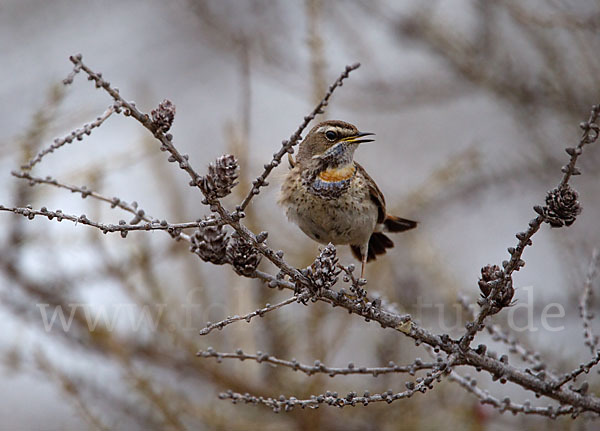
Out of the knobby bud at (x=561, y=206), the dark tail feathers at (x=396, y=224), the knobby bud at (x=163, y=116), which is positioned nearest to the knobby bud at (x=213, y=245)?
the knobby bud at (x=163, y=116)

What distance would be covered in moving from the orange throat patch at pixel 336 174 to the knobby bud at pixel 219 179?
1.01m

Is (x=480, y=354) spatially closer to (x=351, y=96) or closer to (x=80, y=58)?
(x=80, y=58)

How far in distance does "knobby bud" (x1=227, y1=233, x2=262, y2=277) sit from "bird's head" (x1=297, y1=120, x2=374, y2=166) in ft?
3.03

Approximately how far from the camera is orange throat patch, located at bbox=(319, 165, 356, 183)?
8.27ft

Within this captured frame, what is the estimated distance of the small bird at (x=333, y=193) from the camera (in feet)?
8.00

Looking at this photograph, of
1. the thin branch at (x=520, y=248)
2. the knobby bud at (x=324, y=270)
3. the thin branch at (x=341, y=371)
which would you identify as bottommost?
the thin branch at (x=341, y=371)

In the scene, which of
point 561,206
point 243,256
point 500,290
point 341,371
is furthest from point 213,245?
point 561,206

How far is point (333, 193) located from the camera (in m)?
2.46

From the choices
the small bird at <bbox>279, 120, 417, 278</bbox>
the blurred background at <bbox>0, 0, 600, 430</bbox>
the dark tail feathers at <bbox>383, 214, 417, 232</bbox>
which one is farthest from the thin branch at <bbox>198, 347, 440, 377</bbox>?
the dark tail feathers at <bbox>383, 214, 417, 232</bbox>

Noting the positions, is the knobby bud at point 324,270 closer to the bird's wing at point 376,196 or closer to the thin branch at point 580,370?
the thin branch at point 580,370

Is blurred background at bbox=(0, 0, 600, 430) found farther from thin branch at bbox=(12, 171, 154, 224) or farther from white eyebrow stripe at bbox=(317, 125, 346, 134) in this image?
thin branch at bbox=(12, 171, 154, 224)

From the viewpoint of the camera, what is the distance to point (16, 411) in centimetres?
561

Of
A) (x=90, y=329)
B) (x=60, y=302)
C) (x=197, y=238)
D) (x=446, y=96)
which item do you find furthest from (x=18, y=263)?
(x=446, y=96)

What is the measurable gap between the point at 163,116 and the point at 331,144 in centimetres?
122
